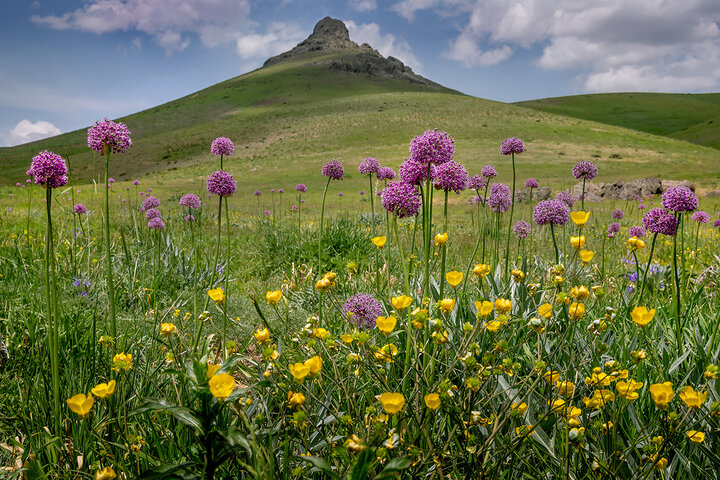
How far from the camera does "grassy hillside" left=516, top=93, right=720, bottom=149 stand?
7525 centimetres

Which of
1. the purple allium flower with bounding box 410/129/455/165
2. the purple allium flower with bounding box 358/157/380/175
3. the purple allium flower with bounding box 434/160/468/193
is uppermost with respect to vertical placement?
the purple allium flower with bounding box 358/157/380/175

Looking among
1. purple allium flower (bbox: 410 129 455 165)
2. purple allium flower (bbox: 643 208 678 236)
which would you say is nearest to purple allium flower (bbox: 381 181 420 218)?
purple allium flower (bbox: 410 129 455 165)

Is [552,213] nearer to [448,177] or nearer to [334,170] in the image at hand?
[448,177]

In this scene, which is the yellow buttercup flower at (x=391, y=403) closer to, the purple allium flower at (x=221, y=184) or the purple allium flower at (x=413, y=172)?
the purple allium flower at (x=413, y=172)

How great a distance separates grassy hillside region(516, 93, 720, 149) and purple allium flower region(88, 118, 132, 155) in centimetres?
8588

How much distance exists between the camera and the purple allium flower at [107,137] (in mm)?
2094

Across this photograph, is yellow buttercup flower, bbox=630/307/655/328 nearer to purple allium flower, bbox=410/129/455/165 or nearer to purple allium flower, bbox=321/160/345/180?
purple allium flower, bbox=410/129/455/165

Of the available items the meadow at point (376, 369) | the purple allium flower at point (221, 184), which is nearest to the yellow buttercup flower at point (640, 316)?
the meadow at point (376, 369)

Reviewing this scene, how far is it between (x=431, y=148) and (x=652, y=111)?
11333 centimetres

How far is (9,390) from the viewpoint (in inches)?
80.4

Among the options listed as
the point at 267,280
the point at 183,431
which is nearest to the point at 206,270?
the point at 267,280

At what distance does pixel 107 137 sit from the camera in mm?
2102

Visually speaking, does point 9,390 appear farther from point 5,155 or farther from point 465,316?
point 5,155

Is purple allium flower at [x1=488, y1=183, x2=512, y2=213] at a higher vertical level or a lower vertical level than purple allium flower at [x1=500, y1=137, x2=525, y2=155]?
lower
